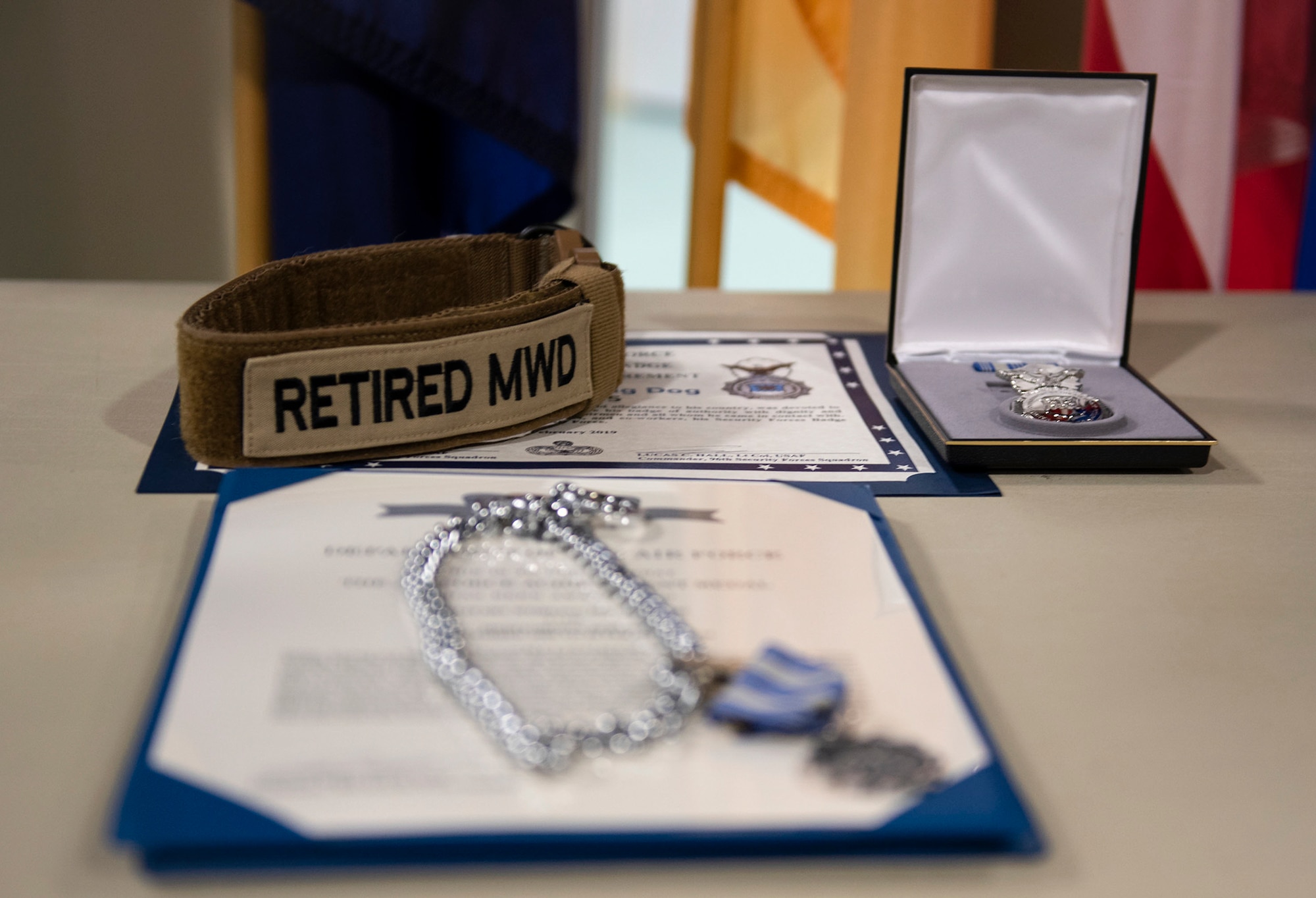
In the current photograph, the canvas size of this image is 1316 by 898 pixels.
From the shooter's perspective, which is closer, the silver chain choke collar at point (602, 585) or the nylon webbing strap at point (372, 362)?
the silver chain choke collar at point (602, 585)

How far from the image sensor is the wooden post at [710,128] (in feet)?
3.64

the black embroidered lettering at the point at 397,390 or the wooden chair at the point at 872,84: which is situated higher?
the wooden chair at the point at 872,84

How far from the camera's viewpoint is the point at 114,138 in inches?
47.9

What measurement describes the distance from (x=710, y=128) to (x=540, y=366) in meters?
0.64

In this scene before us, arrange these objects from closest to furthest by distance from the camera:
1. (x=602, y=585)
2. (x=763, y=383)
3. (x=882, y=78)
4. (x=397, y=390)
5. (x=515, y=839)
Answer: (x=515, y=839) → (x=602, y=585) → (x=397, y=390) → (x=763, y=383) → (x=882, y=78)

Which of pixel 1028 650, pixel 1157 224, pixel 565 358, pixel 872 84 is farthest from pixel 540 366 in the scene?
pixel 1157 224

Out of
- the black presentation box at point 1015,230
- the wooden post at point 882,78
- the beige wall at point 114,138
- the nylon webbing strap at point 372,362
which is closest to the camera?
the nylon webbing strap at point 372,362

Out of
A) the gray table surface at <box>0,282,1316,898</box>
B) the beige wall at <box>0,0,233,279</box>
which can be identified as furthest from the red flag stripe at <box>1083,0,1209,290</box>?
the beige wall at <box>0,0,233,279</box>

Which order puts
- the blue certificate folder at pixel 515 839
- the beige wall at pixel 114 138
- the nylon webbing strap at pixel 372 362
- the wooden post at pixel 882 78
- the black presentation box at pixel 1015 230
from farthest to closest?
1. the beige wall at pixel 114 138
2. the wooden post at pixel 882 78
3. the black presentation box at pixel 1015 230
4. the nylon webbing strap at pixel 372 362
5. the blue certificate folder at pixel 515 839

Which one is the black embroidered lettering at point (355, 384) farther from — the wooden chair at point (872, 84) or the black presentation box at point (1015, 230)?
the wooden chair at point (872, 84)

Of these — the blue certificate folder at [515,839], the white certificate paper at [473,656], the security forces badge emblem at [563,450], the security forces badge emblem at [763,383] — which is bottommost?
the blue certificate folder at [515,839]

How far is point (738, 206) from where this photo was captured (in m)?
1.52

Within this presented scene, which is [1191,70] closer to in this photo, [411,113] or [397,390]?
[411,113]

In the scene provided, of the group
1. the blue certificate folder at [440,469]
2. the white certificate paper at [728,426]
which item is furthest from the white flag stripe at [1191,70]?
the blue certificate folder at [440,469]
